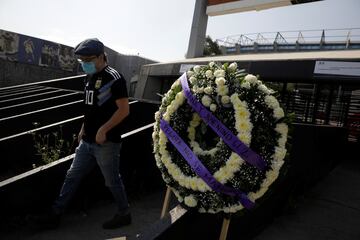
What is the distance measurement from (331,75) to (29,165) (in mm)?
6314

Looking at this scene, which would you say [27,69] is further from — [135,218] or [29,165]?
[135,218]

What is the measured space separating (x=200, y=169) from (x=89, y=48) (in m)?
1.53

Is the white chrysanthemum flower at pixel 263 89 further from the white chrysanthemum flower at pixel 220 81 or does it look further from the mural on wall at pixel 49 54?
the mural on wall at pixel 49 54

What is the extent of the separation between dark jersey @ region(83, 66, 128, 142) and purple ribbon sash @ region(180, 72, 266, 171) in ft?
2.50

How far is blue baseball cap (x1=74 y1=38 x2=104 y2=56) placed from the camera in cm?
295

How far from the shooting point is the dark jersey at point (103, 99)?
9.68 ft

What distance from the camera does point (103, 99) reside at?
2.97 metres

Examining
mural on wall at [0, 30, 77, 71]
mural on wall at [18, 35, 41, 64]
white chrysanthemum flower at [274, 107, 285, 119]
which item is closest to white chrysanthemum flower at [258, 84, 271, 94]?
white chrysanthemum flower at [274, 107, 285, 119]

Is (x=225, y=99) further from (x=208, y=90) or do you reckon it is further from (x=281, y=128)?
(x=281, y=128)

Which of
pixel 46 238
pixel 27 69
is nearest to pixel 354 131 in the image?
pixel 46 238

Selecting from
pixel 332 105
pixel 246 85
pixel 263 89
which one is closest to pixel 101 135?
pixel 246 85

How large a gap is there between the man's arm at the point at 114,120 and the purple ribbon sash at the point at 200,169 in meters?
0.47

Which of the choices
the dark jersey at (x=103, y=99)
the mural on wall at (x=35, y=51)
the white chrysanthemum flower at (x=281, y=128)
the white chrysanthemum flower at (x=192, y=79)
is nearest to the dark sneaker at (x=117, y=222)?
the dark jersey at (x=103, y=99)

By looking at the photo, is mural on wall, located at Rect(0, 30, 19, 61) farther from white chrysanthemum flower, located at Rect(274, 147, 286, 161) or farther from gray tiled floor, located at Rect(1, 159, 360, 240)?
white chrysanthemum flower, located at Rect(274, 147, 286, 161)
